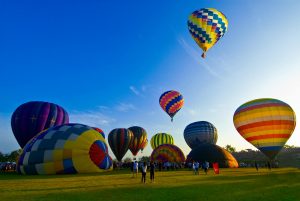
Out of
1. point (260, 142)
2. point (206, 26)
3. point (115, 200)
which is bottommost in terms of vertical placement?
point (115, 200)

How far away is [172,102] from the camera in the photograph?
52906 mm

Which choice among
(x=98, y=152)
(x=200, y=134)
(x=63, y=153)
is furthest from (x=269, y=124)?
(x=63, y=153)

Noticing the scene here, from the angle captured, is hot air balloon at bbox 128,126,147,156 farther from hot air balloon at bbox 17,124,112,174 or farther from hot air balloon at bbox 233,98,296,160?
hot air balloon at bbox 17,124,112,174

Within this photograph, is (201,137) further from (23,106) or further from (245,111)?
(23,106)

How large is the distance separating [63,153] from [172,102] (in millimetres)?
32215

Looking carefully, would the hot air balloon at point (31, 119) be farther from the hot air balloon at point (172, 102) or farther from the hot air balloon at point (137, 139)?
the hot air balloon at point (137, 139)

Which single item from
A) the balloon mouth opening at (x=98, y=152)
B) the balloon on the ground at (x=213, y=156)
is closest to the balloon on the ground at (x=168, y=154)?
the balloon on the ground at (x=213, y=156)

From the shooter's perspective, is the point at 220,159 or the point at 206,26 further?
the point at 220,159

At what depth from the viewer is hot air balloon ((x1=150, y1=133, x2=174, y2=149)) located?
69.6 metres

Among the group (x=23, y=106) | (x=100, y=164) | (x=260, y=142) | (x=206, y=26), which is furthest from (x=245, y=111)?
(x=23, y=106)

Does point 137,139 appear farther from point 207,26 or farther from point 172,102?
point 207,26

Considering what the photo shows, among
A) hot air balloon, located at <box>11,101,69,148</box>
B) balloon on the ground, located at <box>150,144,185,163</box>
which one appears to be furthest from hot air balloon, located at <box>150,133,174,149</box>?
hot air balloon, located at <box>11,101,69,148</box>

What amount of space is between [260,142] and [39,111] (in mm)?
31315

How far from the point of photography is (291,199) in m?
10.4
